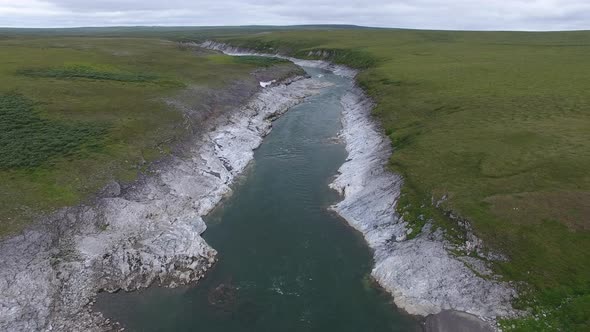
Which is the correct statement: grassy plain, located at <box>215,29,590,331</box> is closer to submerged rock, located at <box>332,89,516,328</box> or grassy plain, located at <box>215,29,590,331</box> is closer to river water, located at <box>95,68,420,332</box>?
submerged rock, located at <box>332,89,516,328</box>

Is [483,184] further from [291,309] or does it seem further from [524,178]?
[291,309]

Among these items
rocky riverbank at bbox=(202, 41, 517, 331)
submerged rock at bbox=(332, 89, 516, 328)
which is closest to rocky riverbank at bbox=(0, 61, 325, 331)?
submerged rock at bbox=(332, 89, 516, 328)

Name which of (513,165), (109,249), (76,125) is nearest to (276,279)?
(109,249)

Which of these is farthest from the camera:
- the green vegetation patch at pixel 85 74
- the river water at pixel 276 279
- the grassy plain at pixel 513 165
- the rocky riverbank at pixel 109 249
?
the green vegetation patch at pixel 85 74

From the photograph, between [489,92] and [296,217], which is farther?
[489,92]

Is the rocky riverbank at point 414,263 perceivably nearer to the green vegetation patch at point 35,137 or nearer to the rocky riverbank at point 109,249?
the rocky riverbank at point 109,249

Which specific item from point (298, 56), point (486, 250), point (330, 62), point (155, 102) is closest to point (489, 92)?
point (486, 250)

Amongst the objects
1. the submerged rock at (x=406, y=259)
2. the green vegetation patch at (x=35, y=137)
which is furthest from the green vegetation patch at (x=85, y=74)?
the submerged rock at (x=406, y=259)

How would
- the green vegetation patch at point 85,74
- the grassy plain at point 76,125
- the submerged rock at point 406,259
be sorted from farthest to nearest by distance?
the green vegetation patch at point 85,74 < the grassy plain at point 76,125 < the submerged rock at point 406,259
